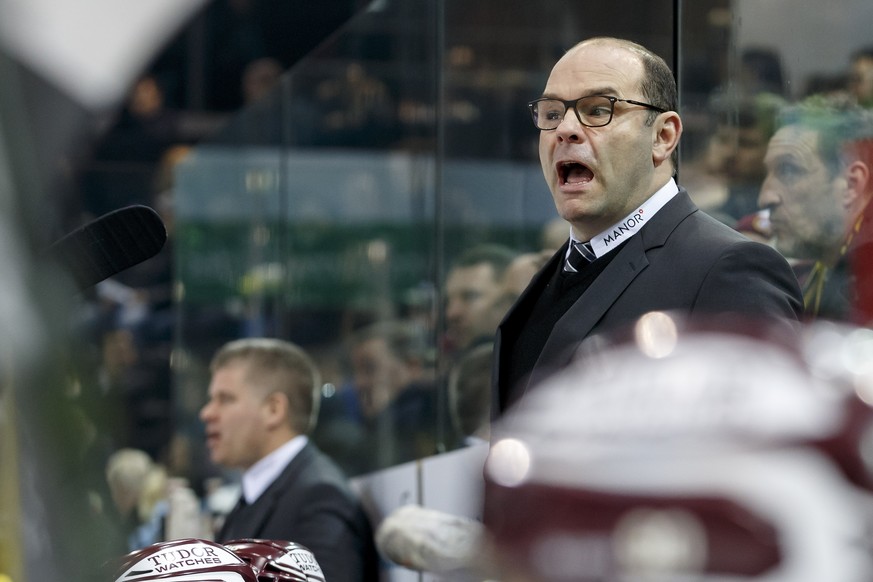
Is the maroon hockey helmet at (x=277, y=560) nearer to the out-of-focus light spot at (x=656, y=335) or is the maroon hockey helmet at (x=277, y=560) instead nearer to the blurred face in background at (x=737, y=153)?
the blurred face in background at (x=737, y=153)

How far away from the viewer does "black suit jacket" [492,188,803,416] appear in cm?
210

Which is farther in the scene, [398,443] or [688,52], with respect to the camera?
[398,443]

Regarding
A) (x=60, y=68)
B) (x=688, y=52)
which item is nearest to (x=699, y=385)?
(x=60, y=68)

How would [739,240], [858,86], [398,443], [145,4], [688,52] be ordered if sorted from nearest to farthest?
1. [145,4]
2. [739,240]
3. [858,86]
4. [688,52]
5. [398,443]

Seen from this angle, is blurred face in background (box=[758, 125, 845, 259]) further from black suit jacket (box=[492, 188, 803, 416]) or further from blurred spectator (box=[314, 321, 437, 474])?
blurred spectator (box=[314, 321, 437, 474])

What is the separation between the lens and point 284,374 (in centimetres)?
449

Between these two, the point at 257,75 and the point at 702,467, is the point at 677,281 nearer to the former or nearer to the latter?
the point at 702,467

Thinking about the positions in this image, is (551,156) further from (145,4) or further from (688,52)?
(145,4)

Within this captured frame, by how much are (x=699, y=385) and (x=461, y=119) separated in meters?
3.25

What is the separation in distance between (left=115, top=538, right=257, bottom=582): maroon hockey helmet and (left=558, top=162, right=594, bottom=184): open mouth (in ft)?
2.70

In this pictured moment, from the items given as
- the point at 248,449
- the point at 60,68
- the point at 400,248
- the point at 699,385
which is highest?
the point at 60,68

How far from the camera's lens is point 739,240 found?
2189 millimetres

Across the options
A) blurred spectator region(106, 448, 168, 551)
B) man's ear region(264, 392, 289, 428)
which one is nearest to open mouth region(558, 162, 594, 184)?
A: man's ear region(264, 392, 289, 428)

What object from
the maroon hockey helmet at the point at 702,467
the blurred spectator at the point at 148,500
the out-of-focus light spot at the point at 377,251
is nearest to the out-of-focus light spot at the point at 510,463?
the maroon hockey helmet at the point at 702,467
